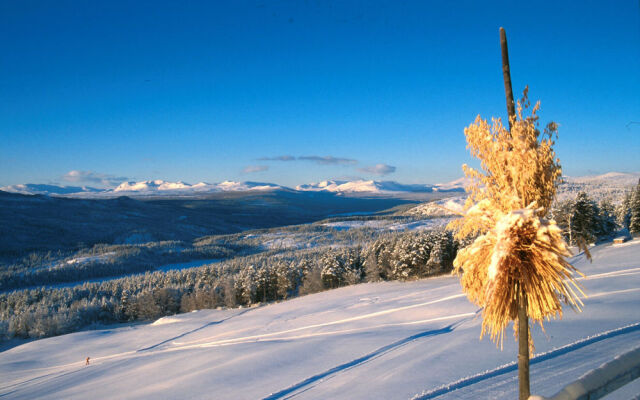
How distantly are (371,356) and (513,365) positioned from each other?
21.5 feet

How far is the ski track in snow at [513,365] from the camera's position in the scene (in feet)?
30.5

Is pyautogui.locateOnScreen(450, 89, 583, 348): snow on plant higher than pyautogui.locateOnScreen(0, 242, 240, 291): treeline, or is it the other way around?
pyautogui.locateOnScreen(450, 89, 583, 348): snow on plant

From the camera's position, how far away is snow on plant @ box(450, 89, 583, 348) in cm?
311

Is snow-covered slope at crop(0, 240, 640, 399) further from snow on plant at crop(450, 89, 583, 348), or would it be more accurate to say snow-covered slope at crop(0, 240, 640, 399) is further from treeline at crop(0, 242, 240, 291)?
treeline at crop(0, 242, 240, 291)

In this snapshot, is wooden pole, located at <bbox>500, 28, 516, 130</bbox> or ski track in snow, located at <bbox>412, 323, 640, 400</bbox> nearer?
wooden pole, located at <bbox>500, 28, 516, 130</bbox>

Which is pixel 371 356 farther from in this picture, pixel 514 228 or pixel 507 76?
pixel 507 76

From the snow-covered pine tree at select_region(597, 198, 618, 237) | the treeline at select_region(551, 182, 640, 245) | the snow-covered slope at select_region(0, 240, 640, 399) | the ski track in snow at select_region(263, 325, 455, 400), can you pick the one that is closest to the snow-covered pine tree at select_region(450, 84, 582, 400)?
the snow-covered slope at select_region(0, 240, 640, 399)

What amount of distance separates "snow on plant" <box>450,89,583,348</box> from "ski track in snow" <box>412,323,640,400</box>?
7.10 metres

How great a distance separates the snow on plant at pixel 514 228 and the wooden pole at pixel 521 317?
2.2 inches

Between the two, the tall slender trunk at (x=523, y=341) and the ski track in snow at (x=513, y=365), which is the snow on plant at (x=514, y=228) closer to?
the tall slender trunk at (x=523, y=341)

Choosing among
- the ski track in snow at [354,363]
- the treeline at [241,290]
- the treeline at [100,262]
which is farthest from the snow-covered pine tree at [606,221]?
the treeline at [100,262]

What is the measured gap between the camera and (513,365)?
393 inches

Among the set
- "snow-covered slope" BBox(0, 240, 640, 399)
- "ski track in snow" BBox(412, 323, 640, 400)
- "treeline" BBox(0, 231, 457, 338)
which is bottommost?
"treeline" BBox(0, 231, 457, 338)

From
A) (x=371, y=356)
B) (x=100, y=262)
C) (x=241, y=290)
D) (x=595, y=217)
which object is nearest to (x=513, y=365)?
(x=371, y=356)
